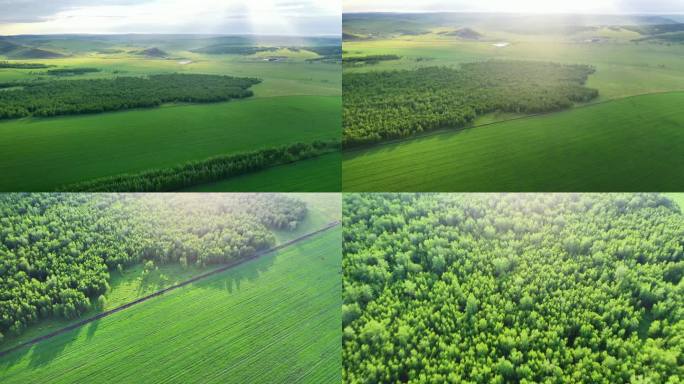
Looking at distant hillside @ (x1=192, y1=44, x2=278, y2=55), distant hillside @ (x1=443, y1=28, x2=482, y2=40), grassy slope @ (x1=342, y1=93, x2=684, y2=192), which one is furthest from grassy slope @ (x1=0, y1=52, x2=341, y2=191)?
distant hillside @ (x1=443, y1=28, x2=482, y2=40)

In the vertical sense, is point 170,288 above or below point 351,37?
below

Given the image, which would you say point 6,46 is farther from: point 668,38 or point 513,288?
point 668,38

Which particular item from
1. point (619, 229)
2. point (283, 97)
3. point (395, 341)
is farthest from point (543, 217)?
point (283, 97)

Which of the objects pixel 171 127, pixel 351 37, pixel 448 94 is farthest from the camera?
pixel 351 37

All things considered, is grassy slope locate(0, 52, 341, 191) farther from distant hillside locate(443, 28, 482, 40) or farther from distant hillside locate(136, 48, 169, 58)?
distant hillside locate(443, 28, 482, 40)

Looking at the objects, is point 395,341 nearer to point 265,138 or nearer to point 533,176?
point 533,176

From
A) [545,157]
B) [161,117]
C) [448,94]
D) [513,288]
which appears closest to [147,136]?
[161,117]
